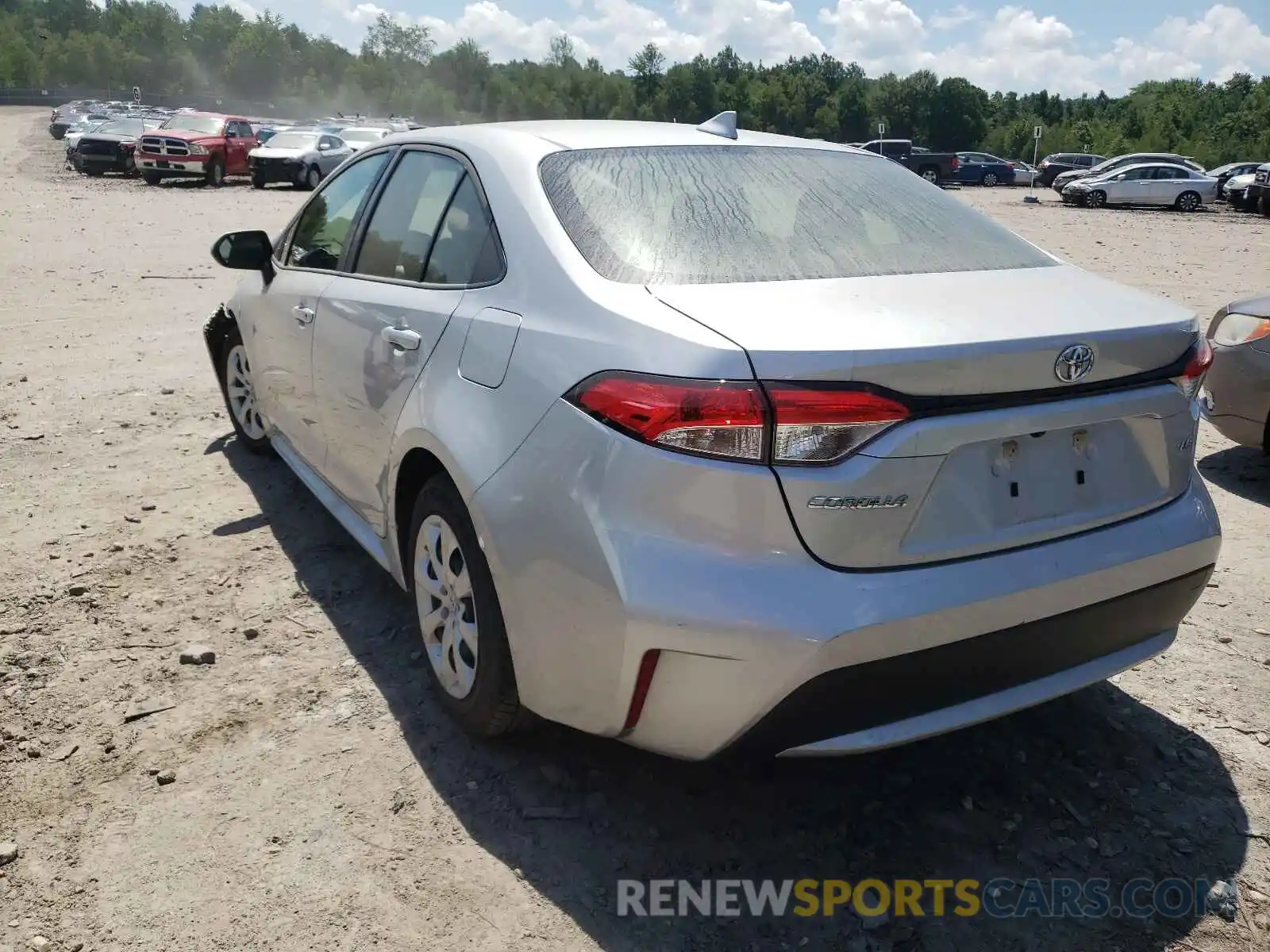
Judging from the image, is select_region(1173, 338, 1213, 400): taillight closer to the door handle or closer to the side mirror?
the door handle

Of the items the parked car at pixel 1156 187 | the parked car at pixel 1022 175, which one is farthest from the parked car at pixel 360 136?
the parked car at pixel 1022 175

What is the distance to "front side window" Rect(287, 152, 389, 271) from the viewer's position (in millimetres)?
3764

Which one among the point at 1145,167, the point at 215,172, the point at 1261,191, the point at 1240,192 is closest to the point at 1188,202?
the point at 1145,167

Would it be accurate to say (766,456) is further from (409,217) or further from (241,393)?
(241,393)

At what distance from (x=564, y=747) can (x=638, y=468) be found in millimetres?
1114

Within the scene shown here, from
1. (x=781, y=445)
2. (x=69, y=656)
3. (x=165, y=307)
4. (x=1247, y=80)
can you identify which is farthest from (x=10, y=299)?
(x=1247, y=80)

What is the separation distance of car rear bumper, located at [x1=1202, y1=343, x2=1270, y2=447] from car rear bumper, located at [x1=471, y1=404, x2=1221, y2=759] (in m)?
2.78

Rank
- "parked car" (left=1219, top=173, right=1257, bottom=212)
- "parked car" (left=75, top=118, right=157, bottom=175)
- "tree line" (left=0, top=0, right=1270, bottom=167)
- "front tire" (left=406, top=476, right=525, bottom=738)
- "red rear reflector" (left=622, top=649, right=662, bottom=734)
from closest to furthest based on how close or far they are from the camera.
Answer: "red rear reflector" (left=622, top=649, right=662, bottom=734)
"front tire" (left=406, top=476, right=525, bottom=738)
"parked car" (left=75, top=118, right=157, bottom=175)
"parked car" (left=1219, top=173, right=1257, bottom=212)
"tree line" (left=0, top=0, right=1270, bottom=167)

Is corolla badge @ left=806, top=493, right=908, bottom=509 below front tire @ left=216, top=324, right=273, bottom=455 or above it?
above

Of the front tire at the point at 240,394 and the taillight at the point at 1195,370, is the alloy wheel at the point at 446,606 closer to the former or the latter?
the taillight at the point at 1195,370

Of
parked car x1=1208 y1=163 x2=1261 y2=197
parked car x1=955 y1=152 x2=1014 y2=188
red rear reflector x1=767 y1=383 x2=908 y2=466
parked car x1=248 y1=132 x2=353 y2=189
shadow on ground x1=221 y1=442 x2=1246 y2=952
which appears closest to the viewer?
red rear reflector x1=767 y1=383 x2=908 y2=466

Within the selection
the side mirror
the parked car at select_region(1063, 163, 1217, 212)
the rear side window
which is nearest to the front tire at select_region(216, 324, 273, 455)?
the side mirror

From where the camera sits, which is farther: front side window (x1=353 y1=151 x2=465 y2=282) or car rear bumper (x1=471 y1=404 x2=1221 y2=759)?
front side window (x1=353 y1=151 x2=465 y2=282)

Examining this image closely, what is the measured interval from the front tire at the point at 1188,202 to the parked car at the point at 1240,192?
2.83 ft
